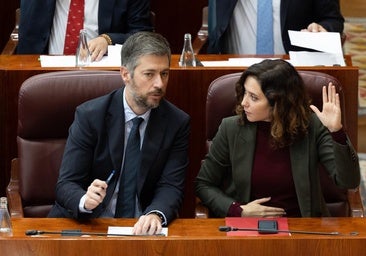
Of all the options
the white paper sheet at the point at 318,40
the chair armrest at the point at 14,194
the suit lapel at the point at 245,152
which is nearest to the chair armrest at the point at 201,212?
the suit lapel at the point at 245,152

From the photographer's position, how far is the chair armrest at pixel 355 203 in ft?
10.0

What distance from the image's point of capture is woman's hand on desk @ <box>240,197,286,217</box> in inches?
113

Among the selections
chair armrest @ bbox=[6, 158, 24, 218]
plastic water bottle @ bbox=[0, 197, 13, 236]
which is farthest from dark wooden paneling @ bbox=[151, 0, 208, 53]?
plastic water bottle @ bbox=[0, 197, 13, 236]

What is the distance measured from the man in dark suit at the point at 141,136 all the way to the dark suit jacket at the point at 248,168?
0.33ft

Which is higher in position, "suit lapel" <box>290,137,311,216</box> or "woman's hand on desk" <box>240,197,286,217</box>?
"suit lapel" <box>290,137,311,216</box>

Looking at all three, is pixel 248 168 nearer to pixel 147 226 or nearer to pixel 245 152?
pixel 245 152

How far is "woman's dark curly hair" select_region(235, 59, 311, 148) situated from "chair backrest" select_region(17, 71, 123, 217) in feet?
1.33

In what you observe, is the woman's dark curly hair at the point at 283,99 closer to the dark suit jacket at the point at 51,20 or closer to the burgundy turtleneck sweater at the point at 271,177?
the burgundy turtleneck sweater at the point at 271,177

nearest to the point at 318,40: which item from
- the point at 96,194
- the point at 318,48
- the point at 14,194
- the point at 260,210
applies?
the point at 318,48

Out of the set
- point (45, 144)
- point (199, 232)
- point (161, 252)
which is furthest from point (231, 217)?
point (45, 144)

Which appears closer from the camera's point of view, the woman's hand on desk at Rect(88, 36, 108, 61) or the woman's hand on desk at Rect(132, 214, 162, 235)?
the woman's hand on desk at Rect(132, 214, 162, 235)

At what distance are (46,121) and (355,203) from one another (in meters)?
0.88

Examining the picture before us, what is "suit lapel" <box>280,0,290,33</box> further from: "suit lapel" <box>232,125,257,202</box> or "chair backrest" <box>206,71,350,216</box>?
"suit lapel" <box>232,125,257,202</box>

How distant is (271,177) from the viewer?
294cm
